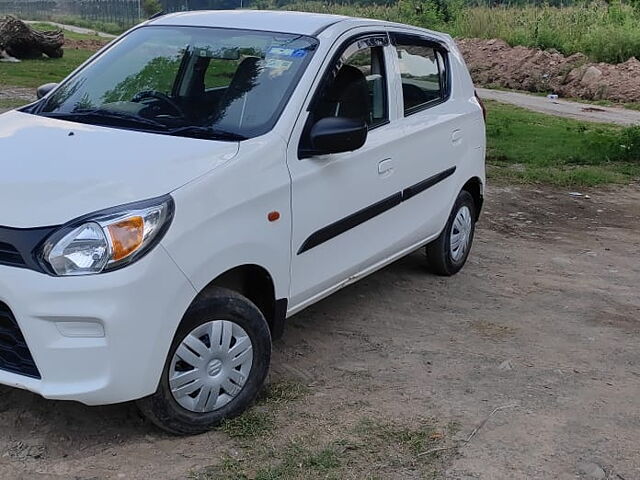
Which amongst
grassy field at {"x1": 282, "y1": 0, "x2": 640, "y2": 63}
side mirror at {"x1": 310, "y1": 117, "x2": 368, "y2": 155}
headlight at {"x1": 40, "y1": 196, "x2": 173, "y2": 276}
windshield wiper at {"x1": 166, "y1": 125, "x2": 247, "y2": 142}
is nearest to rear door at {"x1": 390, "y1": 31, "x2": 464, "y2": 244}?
side mirror at {"x1": 310, "y1": 117, "x2": 368, "y2": 155}

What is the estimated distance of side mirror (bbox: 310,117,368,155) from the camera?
4066 mm

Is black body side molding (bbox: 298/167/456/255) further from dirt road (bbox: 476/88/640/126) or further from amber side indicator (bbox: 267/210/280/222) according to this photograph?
dirt road (bbox: 476/88/640/126)

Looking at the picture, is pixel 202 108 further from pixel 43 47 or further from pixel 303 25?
pixel 43 47

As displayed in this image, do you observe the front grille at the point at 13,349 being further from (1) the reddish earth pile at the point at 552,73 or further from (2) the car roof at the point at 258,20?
(1) the reddish earth pile at the point at 552,73

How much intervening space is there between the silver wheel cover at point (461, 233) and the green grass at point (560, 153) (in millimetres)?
3527

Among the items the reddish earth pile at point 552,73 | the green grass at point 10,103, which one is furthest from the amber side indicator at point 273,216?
the reddish earth pile at point 552,73

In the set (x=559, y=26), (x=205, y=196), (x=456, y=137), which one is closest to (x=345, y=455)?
(x=205, y=196)

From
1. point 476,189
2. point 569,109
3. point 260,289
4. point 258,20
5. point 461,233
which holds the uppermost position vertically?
point 258,20

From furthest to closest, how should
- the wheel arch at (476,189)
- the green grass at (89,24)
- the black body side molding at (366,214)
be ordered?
the green grass at (89,24) → the wheel arch at (476,189) → the black body side molding at (366,214)

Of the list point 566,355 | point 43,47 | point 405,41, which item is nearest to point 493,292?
point 566,355

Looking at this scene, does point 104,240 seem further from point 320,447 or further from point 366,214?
point 366,214

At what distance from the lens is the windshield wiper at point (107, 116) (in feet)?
13.6

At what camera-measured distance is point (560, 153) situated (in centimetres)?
1118

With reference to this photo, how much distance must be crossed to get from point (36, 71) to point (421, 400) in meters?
17.2
